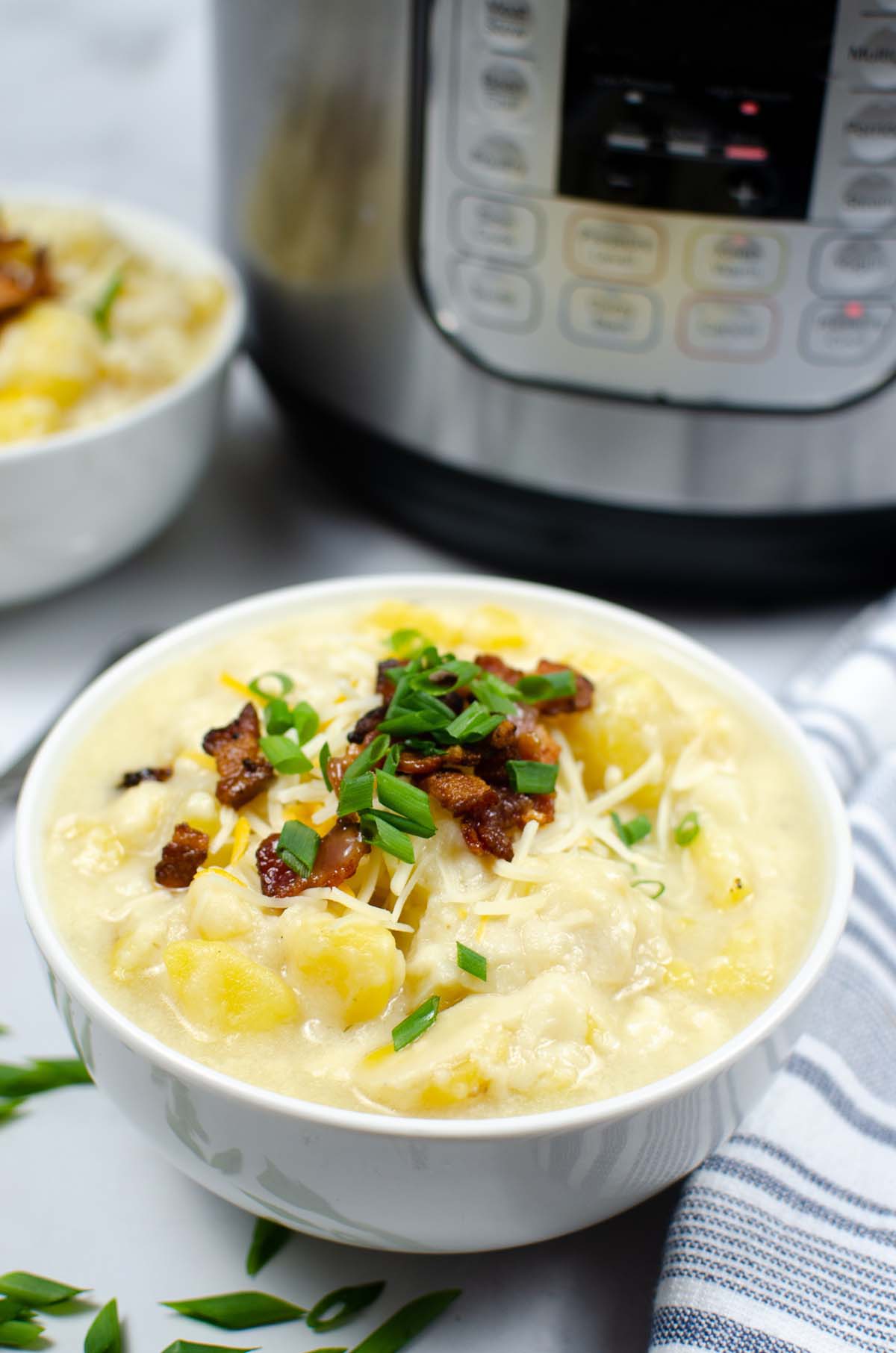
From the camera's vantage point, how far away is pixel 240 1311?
0.82 meters

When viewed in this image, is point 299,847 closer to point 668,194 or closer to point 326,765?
point 326,765

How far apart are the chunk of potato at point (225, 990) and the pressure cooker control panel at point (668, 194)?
2.31 feet

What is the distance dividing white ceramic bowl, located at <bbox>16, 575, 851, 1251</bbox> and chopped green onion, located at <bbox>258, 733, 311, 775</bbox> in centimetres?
15

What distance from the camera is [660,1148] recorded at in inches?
29.5

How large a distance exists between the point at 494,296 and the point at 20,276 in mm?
502

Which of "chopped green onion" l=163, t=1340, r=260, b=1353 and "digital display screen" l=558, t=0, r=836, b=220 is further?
"digital display screen" l=558, t=0, r=836, b=220

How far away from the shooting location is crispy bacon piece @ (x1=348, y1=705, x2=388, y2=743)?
90 centimetres

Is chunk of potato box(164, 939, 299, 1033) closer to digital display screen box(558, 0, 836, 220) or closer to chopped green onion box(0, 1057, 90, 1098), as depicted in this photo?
chopped green onion box(0, 1057, 90, 1098)

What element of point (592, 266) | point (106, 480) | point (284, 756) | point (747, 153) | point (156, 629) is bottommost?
point (156, 629)

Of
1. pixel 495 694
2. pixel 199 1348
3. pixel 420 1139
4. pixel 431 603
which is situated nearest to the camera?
pixel 420 1139

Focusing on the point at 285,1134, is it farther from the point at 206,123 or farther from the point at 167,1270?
the point at 206,123

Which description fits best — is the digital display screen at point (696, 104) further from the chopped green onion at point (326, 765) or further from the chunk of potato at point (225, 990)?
the chunk of potato at point (225, 990)

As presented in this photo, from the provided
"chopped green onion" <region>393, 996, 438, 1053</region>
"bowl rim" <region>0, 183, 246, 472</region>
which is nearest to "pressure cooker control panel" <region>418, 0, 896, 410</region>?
"bowl rim" <region>0, 183, 246, 472</region>

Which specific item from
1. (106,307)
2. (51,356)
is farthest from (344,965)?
(106,307)
